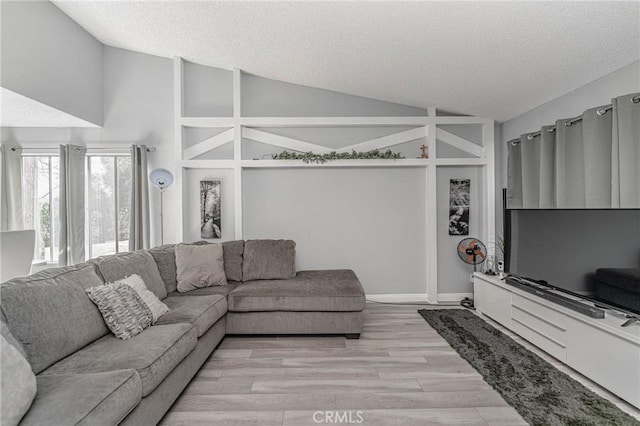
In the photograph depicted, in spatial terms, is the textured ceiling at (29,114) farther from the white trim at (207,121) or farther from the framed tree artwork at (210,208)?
the framed tree artwork at (210,208)

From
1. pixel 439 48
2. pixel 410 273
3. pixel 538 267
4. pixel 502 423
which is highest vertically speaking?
pixel 439 48

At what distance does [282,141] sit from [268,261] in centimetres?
173

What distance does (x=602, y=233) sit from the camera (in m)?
2.42

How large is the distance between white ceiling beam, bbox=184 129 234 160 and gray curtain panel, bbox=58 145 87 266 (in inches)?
59.2

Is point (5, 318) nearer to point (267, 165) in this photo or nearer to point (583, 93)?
point (267, 165)

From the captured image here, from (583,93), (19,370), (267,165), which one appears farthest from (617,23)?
(19,370)

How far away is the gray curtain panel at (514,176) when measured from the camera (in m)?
3.70

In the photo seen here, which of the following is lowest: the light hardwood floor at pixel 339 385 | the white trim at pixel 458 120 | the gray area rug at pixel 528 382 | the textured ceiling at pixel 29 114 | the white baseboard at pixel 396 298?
the light hardwood floor at pixel 339 385

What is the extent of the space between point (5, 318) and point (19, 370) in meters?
0.49

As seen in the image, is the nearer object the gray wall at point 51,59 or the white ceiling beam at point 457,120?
the gray wall at point 51,59

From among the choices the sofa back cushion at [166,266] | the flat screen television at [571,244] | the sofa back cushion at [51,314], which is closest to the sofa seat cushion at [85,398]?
the sofa back cushion at [51,314]

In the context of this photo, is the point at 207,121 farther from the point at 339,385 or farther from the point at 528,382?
the point at 528,382

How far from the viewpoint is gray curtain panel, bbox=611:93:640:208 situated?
89.8 inches

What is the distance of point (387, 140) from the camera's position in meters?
4.54
